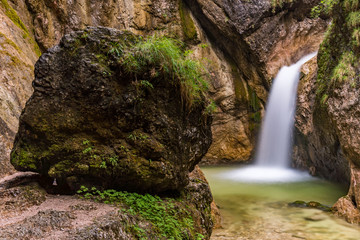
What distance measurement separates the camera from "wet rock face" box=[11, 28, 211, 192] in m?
3.12

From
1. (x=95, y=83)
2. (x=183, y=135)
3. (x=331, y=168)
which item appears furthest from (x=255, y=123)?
(x=95, y=83)

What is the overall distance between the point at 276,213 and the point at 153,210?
440 cm

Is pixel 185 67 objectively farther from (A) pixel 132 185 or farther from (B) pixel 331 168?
(B) pixel 331 168

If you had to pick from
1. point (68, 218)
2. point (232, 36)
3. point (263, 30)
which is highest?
point (263, 30)

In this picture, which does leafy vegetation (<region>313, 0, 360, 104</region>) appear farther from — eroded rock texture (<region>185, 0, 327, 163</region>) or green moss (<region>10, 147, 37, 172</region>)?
green moss (<region>10, 147, 37, 172</region>)

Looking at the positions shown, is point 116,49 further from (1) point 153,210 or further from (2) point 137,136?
(1) point 153,210

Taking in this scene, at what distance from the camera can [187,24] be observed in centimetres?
1327

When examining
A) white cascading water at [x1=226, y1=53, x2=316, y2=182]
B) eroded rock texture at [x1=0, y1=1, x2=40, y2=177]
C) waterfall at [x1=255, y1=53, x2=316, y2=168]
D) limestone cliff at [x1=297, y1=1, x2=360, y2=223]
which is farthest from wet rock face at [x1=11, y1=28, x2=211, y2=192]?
waterfall at [x1=255, y1=53, x2=316, y2=168]

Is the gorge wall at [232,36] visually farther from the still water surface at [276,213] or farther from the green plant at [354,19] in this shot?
the green plant at [354,19]

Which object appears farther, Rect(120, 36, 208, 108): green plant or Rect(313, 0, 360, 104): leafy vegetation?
Rect(313, 0, 360, 104): leafy vegetation

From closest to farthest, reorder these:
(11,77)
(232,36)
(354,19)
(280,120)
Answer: (11,77) < (354,19) < (280,120) < (232,36)

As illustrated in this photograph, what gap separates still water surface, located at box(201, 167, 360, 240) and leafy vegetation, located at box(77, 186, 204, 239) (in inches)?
81.1

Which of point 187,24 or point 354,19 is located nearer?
point 354,19

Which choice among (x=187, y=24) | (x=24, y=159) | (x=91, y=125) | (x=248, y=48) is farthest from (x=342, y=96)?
(x=187, y=24)
